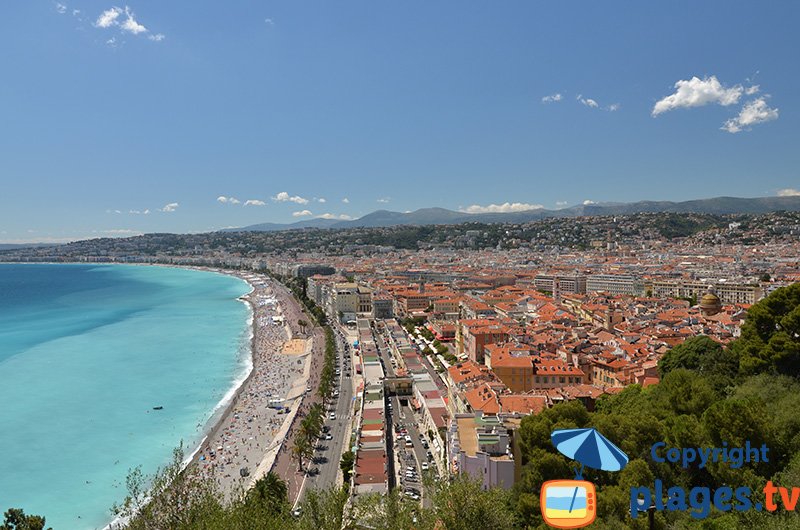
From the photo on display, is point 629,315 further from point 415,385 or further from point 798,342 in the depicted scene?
point 798,342

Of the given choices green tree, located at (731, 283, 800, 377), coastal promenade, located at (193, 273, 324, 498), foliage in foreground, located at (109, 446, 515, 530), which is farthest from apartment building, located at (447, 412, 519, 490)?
green tree, located at (731, 283, 800, 377)

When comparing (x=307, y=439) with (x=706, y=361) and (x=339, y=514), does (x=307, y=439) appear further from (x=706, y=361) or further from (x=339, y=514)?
(x=706, y=361)

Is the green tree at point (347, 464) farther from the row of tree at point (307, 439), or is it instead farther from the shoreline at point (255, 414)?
the shoreline at point (255, 414)

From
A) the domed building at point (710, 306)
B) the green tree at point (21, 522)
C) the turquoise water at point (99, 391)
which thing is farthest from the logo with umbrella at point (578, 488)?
the domed building at point (710, 306)

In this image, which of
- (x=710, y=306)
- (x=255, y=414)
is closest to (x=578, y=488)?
(x=255, y=414)

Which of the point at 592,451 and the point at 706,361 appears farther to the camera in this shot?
the point at 706,361

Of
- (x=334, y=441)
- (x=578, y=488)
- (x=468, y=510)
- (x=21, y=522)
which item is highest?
(x=578, y=488)
